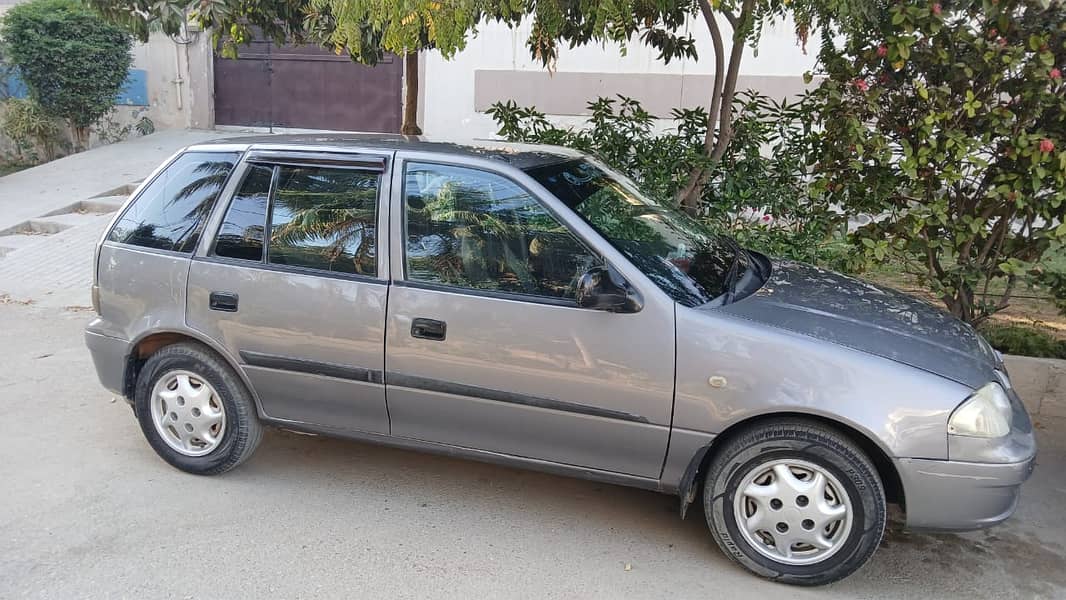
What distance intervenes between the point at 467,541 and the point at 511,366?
850mm

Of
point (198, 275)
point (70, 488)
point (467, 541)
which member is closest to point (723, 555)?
point (467, 541)

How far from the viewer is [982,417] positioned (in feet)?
10.6

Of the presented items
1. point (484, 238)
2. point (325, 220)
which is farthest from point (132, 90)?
point (484, 238)

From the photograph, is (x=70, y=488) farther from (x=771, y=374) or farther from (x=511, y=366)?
(x=771, y=374)

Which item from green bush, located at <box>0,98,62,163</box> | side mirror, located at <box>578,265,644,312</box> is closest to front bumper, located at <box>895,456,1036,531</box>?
side mirror, located at <box>578,265,644,312</box>

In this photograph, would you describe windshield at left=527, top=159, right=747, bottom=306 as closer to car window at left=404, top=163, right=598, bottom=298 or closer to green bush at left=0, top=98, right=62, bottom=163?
car window at left=404, top=163, right=598, bottom=298

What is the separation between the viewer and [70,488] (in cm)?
420

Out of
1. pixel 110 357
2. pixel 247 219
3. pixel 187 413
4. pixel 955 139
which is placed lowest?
pixel 187 413

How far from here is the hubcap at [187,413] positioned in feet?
13.8

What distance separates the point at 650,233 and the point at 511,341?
2.97 feet

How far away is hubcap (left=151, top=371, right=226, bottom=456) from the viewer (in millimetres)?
4195

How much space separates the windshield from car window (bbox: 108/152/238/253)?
5.46 ft

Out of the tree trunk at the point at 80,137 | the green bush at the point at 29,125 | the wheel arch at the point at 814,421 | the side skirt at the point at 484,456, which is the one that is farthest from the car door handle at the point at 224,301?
the tree trunk at the point at 80,137

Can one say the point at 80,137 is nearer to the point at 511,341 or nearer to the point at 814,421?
the point at 511,341
